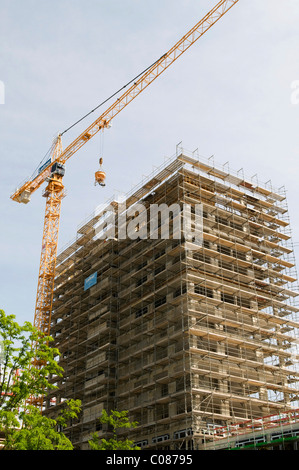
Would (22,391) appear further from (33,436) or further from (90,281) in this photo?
(90,281)

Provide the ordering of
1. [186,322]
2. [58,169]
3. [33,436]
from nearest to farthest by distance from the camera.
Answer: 1. [33,436]
2. [186,322]
3. [58,169]

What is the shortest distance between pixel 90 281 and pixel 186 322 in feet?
64.5

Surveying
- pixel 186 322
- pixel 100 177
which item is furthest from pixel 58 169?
pixel 186 322

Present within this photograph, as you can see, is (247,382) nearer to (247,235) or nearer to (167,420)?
(167,420)

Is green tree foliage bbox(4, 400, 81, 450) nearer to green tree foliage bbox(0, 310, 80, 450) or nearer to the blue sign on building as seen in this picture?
green tree foliage bbox(0, 310, 80, 450)

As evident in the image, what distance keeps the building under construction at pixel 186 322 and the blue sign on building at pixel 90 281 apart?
0.67 ft

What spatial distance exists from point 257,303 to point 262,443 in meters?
20.4

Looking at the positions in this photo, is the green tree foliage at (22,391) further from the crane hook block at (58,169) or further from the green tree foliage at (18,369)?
the crane hook block at (58,169)

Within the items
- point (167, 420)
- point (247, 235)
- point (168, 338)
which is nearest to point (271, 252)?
point (247, 235)

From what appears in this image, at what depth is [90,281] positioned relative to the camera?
69188mm

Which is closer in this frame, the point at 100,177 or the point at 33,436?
the point at 33,436

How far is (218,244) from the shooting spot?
60.0m

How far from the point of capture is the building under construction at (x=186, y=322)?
50.7 meters

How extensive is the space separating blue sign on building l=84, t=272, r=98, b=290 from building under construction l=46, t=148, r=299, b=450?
203 millimetres
